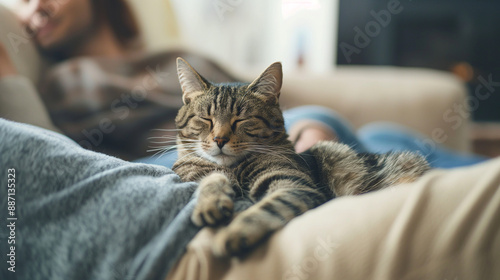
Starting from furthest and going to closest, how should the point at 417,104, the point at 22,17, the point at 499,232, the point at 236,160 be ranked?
the point at 417,104 < the point at 22,17 < the point at 236,160 < the point at 499,232

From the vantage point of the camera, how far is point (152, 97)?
3.79 feet

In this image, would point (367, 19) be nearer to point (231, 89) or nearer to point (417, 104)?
point (417, 104)

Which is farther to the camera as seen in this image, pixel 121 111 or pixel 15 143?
pixel 121 111

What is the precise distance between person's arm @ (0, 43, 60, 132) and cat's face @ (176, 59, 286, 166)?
1.10 feet

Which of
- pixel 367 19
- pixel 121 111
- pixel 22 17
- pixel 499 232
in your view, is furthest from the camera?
pixel 367 19

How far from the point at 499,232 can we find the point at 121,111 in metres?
1.01

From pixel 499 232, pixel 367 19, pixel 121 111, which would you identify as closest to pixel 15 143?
pixel 499 232

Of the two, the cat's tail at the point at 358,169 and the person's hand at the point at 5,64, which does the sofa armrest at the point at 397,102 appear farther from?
the person's hand at the point at 5,64

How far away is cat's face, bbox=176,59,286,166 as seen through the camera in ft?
1.69

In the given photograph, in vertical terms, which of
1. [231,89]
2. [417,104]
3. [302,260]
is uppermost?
[231,89]
